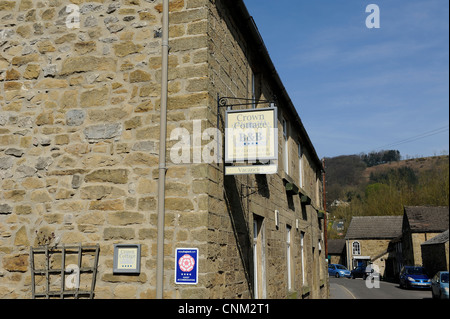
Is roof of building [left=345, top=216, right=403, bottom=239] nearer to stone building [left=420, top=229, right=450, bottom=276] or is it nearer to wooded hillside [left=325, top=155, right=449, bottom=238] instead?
wooded hillside [left=325, top=155, right=449, bottom=238]

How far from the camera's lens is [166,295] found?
5453 millimetres

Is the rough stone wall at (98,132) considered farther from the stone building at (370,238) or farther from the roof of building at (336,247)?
the roof of building at (336,247)

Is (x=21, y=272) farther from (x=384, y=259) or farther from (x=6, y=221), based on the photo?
(x=384, y=259)

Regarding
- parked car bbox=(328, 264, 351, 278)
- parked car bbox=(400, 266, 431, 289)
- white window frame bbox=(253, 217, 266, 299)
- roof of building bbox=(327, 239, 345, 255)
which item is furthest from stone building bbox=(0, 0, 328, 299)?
roof of building bbox=(327, 239, 345, 255)

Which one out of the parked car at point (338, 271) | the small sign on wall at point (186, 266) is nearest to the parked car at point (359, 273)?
the parked car at point (338, 271)

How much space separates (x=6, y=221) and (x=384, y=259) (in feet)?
177

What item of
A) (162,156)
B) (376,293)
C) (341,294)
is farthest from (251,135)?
(376,293)

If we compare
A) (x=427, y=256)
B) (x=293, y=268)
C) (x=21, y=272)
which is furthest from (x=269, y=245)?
(x=427, y=256)

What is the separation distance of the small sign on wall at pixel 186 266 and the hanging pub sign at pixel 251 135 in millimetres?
1388

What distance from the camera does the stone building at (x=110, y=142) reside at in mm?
5715

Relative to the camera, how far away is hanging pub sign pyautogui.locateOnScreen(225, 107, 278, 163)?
19.8ft

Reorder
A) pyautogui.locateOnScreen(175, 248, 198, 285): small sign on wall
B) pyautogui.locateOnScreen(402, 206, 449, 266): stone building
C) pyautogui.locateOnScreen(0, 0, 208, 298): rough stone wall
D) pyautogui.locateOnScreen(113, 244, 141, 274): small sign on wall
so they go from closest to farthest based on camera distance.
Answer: pyautogui.locateOnScreen(175, 248, 198, 285): small sign on wall < pyautogui.locateOnScreen(113, 244, 141, 274): small sign on wall < pyautogui.locateOnScreen(0, 0, 208, 298): rough stone wall < pyautogui.locateOnScreen(402, 206, 449, 266): stone building

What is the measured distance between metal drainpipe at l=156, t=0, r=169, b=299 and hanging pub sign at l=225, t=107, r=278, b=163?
0.90 m

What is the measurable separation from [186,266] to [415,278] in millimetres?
28252
